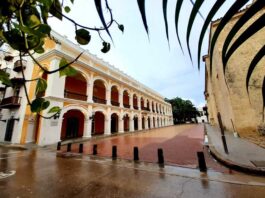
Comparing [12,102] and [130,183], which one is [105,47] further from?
[12,102]

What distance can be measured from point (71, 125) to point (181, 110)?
4463cm

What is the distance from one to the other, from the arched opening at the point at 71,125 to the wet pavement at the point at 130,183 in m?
10.8

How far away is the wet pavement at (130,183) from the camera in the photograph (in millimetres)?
3570

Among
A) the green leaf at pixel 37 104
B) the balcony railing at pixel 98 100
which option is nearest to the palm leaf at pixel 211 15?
the green leaf at pixel 37 104

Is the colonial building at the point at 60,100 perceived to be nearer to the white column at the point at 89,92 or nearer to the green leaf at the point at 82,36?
the white column at the point at 89,92

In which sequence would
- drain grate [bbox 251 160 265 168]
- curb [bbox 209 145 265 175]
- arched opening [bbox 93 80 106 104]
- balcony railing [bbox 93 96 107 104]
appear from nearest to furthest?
curb [bbox 209 145 265 175], drain grate [bbox 251 160 265 168], balcony railing [bbox 93 96 107 104], arched opening [bbox 93 80 106 104]

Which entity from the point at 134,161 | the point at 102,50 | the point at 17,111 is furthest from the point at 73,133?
the point at 102,50

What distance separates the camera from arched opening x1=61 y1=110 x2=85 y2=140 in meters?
15.9

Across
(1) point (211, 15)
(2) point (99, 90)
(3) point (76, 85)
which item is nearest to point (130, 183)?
(1) point (211, 15)

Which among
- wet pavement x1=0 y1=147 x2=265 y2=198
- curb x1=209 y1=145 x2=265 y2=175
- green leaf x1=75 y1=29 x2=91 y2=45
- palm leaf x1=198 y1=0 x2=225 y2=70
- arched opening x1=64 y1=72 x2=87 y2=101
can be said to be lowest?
wet pavement x1=0 y1=147 x2=265 y2=198

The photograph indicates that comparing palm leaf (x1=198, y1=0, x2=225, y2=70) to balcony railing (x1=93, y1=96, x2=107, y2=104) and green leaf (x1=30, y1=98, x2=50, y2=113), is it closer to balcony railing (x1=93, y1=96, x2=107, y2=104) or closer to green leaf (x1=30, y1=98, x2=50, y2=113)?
green leaf (x1=30, y1=98, x2=50, y2=113)

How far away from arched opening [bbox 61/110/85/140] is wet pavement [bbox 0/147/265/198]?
1085cm

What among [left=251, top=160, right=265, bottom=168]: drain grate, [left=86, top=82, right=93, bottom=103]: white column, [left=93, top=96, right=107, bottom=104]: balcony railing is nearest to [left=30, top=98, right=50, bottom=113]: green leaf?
[left=251, top=160, right=265, bottom=168]: drain grate

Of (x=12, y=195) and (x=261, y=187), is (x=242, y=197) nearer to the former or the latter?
(x=261, y=187)
